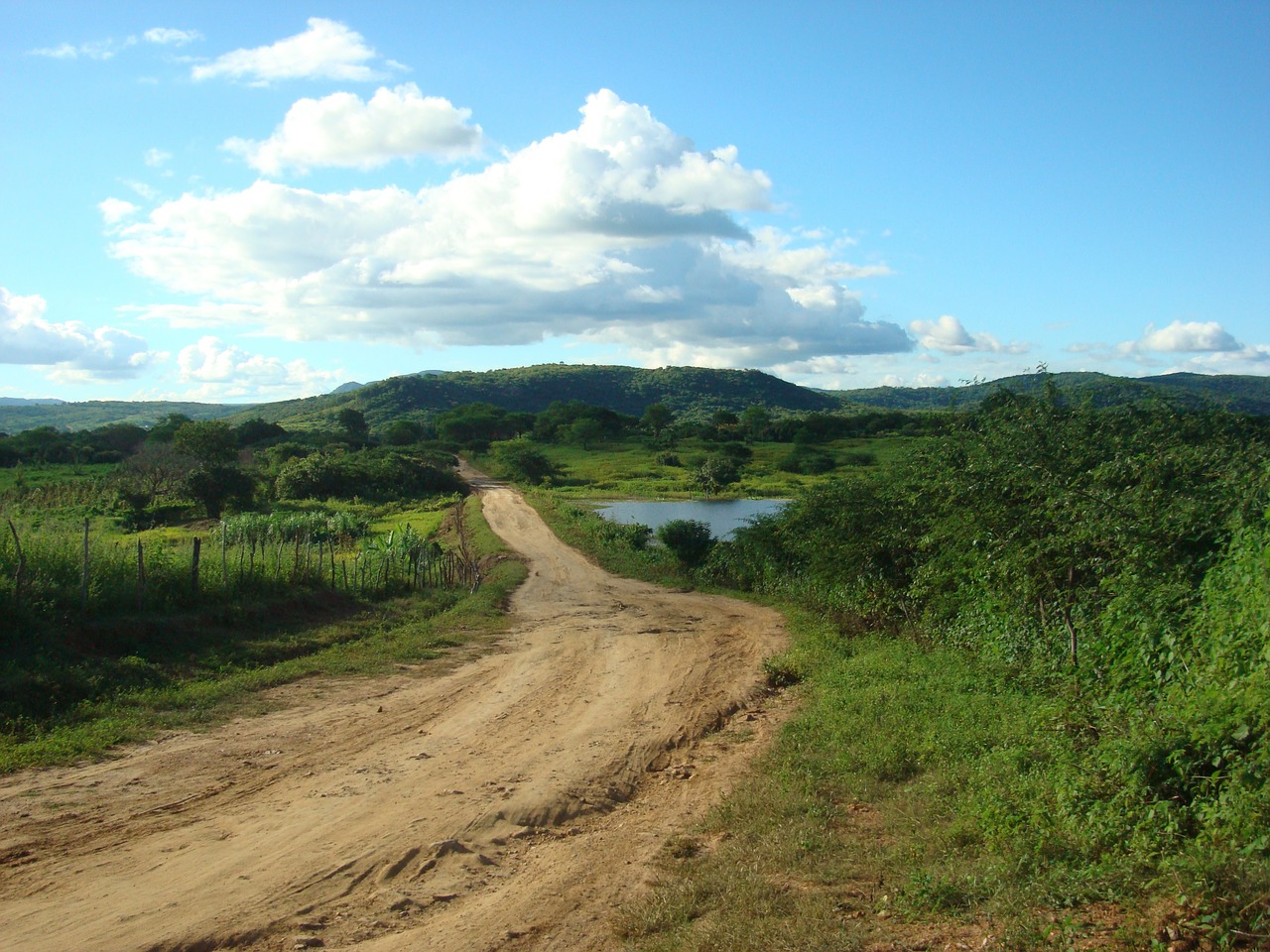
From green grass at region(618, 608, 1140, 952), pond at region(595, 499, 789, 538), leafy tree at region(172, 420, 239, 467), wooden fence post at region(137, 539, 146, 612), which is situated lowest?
pond at region(595, 499, 789, 538)

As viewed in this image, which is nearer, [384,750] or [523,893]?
[523,893]

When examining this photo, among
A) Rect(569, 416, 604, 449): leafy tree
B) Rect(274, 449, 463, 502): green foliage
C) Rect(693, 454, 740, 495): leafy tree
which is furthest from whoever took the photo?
Rect(569, 416, 604, 449): leafy tree

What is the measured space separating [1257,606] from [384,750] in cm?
841

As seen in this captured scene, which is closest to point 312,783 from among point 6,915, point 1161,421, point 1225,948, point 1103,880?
point 6,915

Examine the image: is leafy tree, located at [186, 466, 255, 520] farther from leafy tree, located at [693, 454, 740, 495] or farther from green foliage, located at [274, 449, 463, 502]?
leafy tree, located at [693, 454, 740, 495]

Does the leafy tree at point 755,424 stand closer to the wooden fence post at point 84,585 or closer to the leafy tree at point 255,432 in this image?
the leafy tree at point 255,432

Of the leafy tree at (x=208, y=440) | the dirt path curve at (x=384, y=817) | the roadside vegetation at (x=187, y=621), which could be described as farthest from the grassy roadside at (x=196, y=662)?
the leafy tree at (x=208, y=440)

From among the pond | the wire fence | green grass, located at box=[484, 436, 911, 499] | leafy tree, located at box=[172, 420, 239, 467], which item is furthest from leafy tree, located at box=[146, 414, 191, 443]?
the wire fence

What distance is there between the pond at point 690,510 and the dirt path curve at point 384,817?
127ft

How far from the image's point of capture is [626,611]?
2347cm

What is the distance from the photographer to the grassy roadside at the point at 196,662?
10602mm

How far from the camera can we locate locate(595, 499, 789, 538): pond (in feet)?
181

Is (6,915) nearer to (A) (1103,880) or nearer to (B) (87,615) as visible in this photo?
(A) (1103,880)

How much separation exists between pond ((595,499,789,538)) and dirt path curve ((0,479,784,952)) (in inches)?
1519
